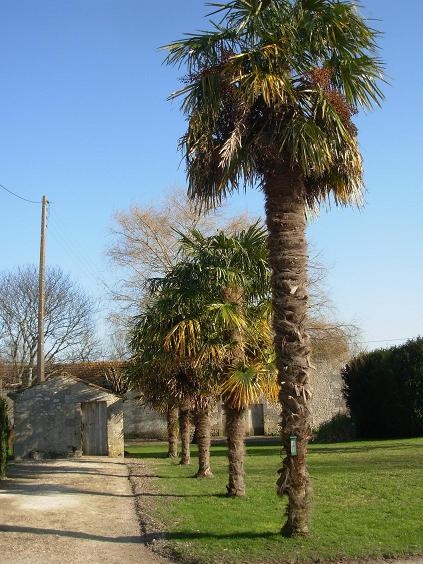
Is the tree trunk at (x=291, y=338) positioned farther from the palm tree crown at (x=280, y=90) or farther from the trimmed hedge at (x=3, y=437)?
the trimmed hedge at (x=3, y=437)

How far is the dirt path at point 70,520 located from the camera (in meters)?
9.02

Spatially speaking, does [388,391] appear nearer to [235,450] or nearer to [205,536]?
[235,450]

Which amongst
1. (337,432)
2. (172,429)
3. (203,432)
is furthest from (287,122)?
(337,432)

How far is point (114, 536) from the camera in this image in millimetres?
10250

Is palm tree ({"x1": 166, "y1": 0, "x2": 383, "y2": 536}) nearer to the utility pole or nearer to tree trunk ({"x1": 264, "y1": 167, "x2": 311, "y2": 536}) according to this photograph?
tree trunk ({"x1": 264, "y1": 167, "x2": 311, "y2": 536})

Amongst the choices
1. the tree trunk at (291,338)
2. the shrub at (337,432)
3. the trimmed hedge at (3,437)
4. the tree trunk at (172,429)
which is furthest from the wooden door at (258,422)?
the tree trunk at (291,338)

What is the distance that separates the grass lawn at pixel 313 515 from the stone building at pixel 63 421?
7.80m

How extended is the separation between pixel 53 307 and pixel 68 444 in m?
16.0

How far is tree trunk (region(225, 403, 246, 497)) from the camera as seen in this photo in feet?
44.9

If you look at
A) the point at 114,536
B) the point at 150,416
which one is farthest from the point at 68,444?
the point at 114,536

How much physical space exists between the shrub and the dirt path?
1519 cm

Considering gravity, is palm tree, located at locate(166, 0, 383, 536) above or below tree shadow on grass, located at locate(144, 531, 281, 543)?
above

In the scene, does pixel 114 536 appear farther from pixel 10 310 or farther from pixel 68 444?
pixel 10 310

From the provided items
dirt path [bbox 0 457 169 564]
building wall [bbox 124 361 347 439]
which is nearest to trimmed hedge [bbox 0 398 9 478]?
dirt path [bbox 0 457 169 564]
